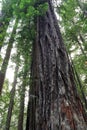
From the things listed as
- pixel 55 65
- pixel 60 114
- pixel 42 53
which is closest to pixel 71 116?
pixel 60 114

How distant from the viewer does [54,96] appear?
2207 millimetres

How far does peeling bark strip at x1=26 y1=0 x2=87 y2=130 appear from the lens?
1.92m

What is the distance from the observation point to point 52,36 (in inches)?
138

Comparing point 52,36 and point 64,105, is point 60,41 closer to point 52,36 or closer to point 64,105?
point 52,36

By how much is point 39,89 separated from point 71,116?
783mm

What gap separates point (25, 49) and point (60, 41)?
166cm

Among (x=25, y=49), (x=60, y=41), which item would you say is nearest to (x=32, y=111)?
(x=60, y=41)

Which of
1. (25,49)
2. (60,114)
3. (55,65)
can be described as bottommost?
(60,114)

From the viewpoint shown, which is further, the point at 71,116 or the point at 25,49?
the point at 25,49

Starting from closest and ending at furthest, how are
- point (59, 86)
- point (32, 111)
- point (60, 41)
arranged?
point (59, 86)
point (32, 111)
point (60, 41)

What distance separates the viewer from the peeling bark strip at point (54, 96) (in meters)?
1.92

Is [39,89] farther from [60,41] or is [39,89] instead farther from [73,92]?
[60,41]

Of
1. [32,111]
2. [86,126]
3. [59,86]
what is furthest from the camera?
[32,111]

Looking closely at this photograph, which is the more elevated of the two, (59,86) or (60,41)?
(60,41)
